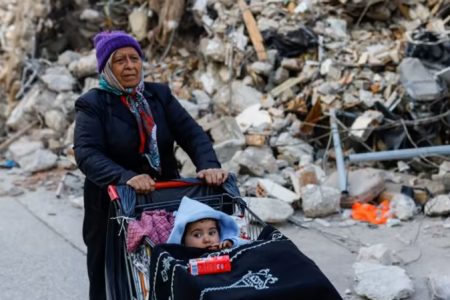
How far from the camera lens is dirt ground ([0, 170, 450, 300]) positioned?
16.8 ft

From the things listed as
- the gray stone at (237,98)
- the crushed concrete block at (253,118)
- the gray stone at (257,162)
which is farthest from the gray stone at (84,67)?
the gray stone at (257,162)

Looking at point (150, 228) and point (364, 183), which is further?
point (364, 183)

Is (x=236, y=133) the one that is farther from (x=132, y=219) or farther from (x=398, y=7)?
(x=132, y=219)

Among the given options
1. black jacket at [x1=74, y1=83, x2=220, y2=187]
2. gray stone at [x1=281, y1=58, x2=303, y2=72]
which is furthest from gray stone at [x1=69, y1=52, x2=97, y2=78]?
black jacket at [x1=74, y1=83, x2=220, y2=187]

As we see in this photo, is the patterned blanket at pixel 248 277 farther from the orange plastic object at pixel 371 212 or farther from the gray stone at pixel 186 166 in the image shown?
the gray stone at pixel 186 166

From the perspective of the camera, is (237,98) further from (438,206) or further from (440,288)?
(440,288)

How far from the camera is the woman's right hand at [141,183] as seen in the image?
3346mm

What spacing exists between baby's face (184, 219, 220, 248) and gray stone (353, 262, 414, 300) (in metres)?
1.85

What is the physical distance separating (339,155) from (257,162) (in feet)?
3.19

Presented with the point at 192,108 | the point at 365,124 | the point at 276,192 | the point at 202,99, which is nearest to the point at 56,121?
the point at 202,99

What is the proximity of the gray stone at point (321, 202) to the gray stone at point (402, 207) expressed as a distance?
539 mm

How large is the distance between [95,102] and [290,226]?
333 cm

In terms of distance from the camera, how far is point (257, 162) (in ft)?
24.6

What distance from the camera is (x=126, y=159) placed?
144 inches
